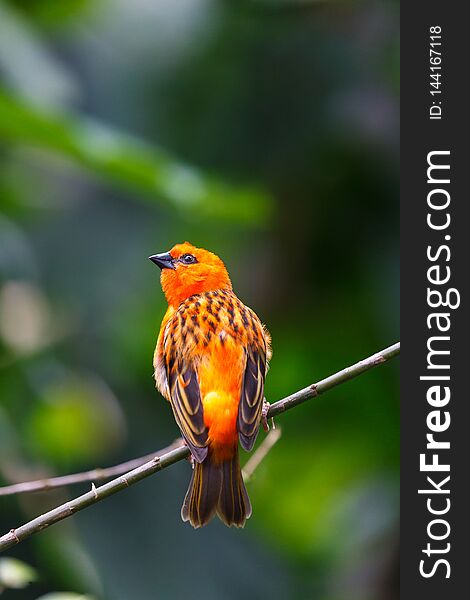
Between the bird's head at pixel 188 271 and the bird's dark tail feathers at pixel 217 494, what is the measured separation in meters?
0.49

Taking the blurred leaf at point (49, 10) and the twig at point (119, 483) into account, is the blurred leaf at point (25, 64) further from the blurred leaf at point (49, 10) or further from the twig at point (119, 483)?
the twig at point (119, 483)

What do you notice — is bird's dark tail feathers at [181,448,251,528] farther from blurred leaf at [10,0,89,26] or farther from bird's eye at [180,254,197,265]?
blurred leaf at [10,0,89,26]

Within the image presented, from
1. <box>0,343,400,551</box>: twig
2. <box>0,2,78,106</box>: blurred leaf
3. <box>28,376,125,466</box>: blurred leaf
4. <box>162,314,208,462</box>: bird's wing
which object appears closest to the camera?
<box>0,343,400,551</box>: twig

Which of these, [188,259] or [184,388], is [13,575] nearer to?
[184,388]

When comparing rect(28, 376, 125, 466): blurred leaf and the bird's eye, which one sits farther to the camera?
rect(28, 376, 125, 466): blurred leaf

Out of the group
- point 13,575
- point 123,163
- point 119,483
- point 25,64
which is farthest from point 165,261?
point 25,64

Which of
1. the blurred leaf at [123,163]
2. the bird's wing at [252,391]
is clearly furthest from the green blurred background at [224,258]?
the bird's wing at [252,391]

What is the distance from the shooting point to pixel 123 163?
4.48 m

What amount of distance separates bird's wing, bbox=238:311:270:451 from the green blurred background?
2.17 m

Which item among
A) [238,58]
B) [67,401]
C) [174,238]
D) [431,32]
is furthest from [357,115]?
[431,32]

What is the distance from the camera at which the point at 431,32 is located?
3924 mm

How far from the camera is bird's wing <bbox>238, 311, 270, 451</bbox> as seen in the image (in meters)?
3.08

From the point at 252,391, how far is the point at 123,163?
1626 mm

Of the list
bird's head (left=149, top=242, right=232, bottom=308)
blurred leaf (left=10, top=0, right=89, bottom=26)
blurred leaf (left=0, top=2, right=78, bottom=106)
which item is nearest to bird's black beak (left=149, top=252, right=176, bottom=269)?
bird's head (left=149, top=242, right=232, bottom=308)
